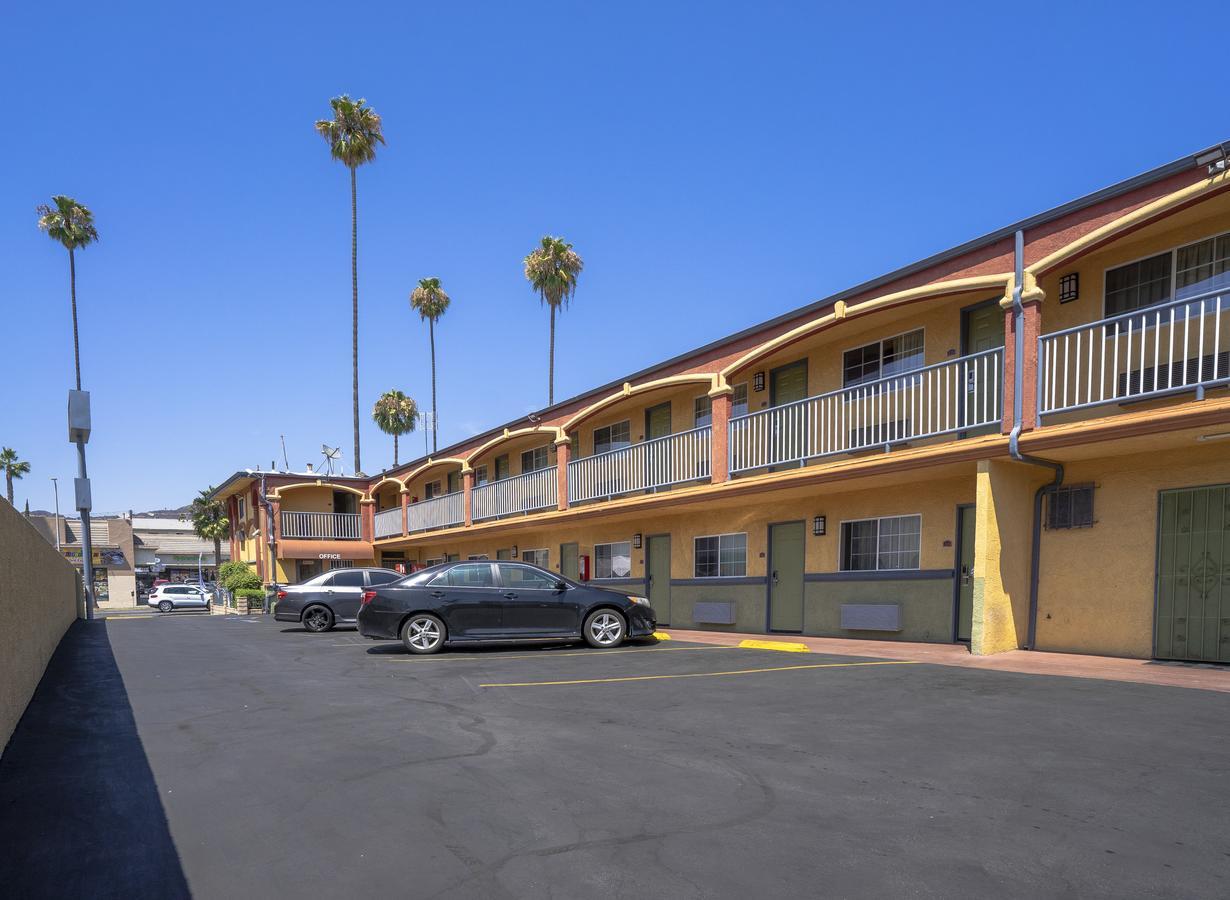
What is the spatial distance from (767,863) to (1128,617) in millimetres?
9257

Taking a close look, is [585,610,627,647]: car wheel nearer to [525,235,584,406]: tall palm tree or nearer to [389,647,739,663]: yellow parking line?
[389,647,739,663]: yellow parking line

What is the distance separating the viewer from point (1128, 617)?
10.4 meters

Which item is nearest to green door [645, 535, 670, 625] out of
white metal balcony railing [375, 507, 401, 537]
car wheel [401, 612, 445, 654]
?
car wheel [401, 612, 445, 654]

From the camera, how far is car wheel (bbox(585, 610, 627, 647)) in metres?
12.8

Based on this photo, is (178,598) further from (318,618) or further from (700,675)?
(700,675)

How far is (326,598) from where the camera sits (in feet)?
61.9

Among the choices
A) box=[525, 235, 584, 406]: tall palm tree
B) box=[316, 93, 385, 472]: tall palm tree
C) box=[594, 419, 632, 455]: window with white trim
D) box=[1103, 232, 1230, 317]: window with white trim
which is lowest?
box=[594, 419, 632, 455]: window with white trim

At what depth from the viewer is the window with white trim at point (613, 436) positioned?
20562 mm

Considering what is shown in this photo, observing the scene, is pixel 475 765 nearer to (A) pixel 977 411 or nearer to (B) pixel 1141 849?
(B) pixel 1141 849

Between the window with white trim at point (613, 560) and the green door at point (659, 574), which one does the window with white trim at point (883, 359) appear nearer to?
the green door at point (659, 574)

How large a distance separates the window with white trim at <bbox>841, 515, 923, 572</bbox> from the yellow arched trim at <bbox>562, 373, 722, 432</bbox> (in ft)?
13.3

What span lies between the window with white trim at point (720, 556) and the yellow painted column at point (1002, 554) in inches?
234

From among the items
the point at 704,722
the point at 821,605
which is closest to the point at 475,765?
the point at 704,722

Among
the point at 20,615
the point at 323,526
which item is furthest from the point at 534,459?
the point at 20,615
